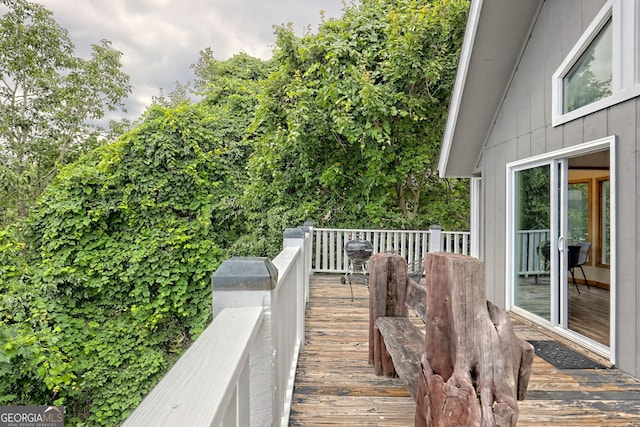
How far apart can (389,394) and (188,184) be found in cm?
802

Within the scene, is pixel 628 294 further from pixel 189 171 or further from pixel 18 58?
pixel 18 58

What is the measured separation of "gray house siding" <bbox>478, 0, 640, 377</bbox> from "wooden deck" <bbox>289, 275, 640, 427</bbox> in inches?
21.1

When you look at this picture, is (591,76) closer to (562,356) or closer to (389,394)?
(562,356)

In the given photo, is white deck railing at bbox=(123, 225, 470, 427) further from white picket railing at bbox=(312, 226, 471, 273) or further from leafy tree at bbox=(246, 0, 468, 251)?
leafy tree at bbox=(246, 0, 468, 251)

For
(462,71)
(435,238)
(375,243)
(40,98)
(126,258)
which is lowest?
(126,258)

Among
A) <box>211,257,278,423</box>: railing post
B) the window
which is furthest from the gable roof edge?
<box>211,257,278,423</box>: railing post

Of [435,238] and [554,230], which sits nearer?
[554,230]

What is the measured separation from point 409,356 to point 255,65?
14127 millimetres

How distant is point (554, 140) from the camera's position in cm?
415

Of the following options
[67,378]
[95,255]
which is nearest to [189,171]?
[95,255]

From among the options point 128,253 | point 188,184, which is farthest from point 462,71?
point 128,253

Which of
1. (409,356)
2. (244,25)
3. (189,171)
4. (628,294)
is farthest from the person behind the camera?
(244,25)

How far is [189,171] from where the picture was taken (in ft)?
29.9

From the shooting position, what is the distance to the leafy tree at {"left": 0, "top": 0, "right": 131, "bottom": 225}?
880cm
